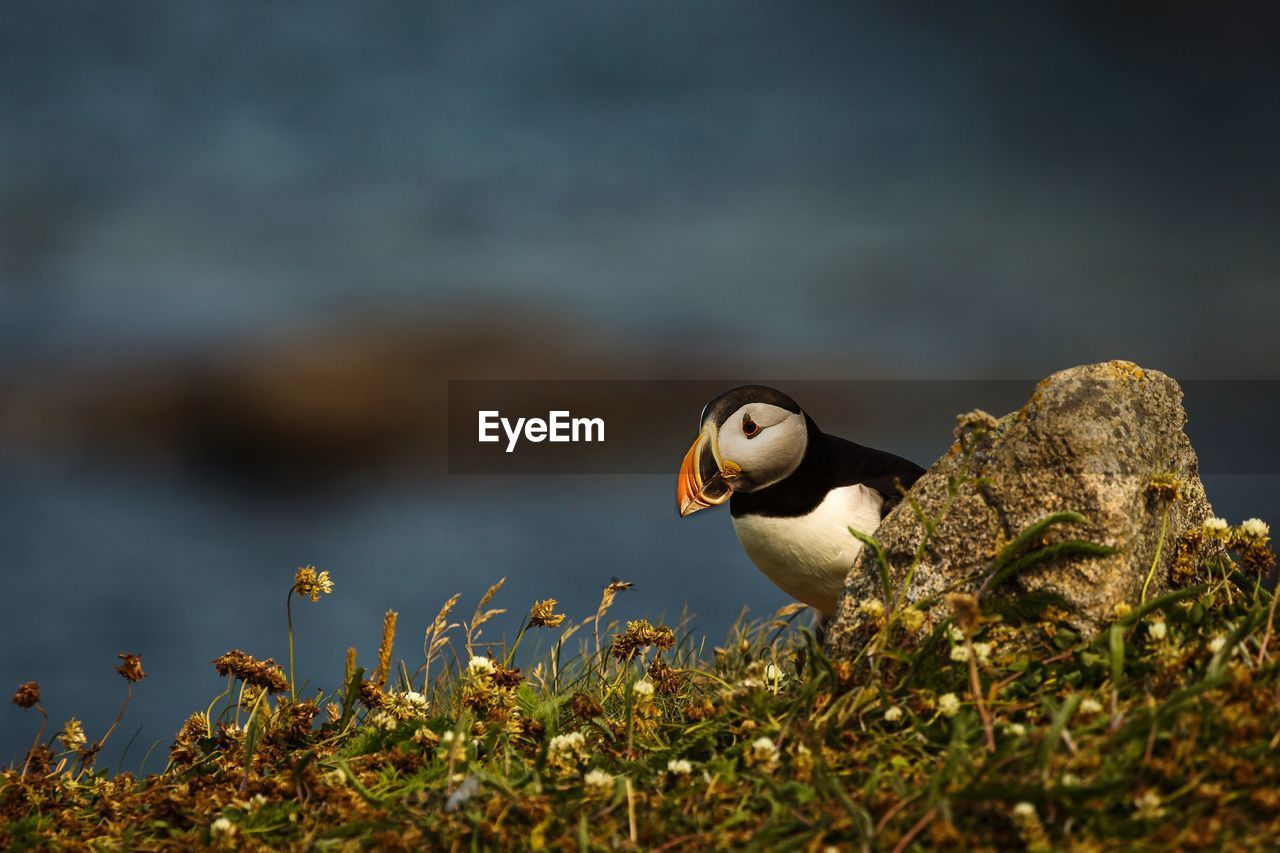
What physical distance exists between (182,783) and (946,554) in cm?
335

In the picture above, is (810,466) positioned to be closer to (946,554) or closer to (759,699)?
(946,554)

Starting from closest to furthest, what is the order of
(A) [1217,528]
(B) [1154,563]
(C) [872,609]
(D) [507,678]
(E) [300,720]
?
(C) [872,609] < (B) [1154,563] < (A) [1217,528] < (E) [300,720] < (D) [507,678]

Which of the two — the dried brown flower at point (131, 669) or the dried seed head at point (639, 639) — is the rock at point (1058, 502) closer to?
the dried seed head at point (639, 639)

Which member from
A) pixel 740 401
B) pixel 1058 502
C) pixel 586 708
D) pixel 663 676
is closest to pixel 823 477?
pixel 740 401

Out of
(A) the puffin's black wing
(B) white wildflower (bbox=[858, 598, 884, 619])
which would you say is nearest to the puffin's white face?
(A) the puffin's black wing

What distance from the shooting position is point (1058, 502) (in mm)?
4367

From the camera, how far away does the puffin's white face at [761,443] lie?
632 centimetres

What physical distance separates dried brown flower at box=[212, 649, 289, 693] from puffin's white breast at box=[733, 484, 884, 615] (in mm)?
2662

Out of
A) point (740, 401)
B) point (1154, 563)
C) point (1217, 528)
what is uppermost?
point (740, 401)

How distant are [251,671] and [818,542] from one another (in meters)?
2.90

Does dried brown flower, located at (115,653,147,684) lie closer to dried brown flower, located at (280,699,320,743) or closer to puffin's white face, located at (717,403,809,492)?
Result: dried brown flower, located at (280,699,320,743)

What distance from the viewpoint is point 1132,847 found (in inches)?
112

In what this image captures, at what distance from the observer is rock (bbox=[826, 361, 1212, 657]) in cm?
425

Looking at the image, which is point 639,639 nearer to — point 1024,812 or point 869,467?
point 869,467
